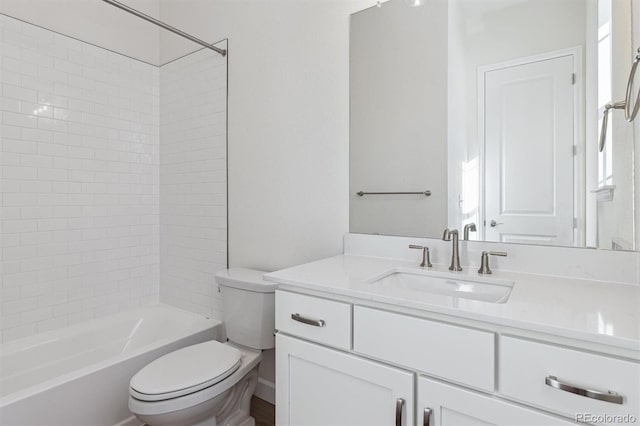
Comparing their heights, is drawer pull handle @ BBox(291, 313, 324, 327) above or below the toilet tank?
above

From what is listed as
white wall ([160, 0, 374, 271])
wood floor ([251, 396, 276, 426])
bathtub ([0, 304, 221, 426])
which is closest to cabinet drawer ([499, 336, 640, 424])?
white wall ([160, 0, 374, 271])

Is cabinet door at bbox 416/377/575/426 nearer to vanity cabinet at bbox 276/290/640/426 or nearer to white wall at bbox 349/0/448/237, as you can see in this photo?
vanity cabinet at bbox 276/290/640/426

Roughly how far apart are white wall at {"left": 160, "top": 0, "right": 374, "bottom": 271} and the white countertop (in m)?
0.52

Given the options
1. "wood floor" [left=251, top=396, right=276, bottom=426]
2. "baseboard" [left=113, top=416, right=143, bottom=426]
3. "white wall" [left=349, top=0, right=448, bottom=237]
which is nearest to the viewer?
"white wall" [left=349, top=0, right=448, bottom=237]

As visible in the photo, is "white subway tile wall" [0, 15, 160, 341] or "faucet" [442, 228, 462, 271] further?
"white subway tile wall" [0, 15, 160, 341]

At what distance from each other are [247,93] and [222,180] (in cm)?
56

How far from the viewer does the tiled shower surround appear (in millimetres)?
1917

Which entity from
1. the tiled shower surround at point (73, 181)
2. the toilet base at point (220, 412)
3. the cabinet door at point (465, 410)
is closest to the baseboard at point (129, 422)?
the toilet base at point (220, 412)

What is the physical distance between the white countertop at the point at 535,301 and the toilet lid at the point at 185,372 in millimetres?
539

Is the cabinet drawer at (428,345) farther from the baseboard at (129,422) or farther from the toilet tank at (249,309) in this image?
the baseboard at (129,422)

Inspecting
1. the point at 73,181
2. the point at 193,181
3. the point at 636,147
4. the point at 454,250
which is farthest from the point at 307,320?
the point at 73,181

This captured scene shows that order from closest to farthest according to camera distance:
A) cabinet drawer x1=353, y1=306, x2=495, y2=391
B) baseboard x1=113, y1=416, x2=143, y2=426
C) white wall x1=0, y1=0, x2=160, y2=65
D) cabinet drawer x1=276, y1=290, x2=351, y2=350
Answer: cabinet drawer x1=353, y1=306, x2=495, y2=391
cabinet drawer x1=276, y1=290, x2=351, y2=350
baseboard x1=113, y1=416, x2=143, y2=426
white wall x1=0, y1=0, x2=160, y2=65

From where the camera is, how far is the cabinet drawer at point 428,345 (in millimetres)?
848

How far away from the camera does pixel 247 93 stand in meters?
2.08
